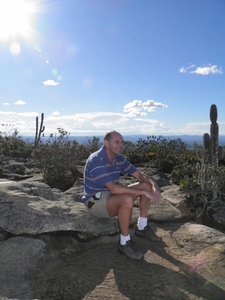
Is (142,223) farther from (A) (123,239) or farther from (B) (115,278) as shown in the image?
(B) (115,278)

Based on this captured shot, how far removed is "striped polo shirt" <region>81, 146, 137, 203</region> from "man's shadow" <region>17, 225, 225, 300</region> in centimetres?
84

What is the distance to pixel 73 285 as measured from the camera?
3172 mm

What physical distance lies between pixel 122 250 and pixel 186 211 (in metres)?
2.25

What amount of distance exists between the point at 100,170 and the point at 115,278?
1325 mm

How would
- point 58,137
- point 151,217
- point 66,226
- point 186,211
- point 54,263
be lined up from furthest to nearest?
point 58,137 → point 186,211 → point 151,217 → point 66,226 → point 54,263

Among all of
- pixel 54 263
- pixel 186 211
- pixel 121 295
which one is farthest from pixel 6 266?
pixel 186 211

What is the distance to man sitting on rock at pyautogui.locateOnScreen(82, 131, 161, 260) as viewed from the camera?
3.82 metres

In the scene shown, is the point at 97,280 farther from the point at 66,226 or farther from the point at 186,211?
the point at 186,211

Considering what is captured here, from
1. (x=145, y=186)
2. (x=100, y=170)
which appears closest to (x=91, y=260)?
(x=100, y=170)

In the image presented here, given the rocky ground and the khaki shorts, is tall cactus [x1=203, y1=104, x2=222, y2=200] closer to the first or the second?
the rocky ground

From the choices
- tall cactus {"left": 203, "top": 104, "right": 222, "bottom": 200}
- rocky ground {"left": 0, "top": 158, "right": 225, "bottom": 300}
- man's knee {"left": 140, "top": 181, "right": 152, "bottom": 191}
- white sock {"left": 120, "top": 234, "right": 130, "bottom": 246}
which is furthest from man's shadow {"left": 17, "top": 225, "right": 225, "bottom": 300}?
tall cactus {"left": 203, "top": 104, "right": 222, "bottom": 200}

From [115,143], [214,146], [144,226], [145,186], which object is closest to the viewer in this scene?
[115,143]

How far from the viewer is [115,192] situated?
392cm

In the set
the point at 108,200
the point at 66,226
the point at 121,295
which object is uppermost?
the point at 108,200
